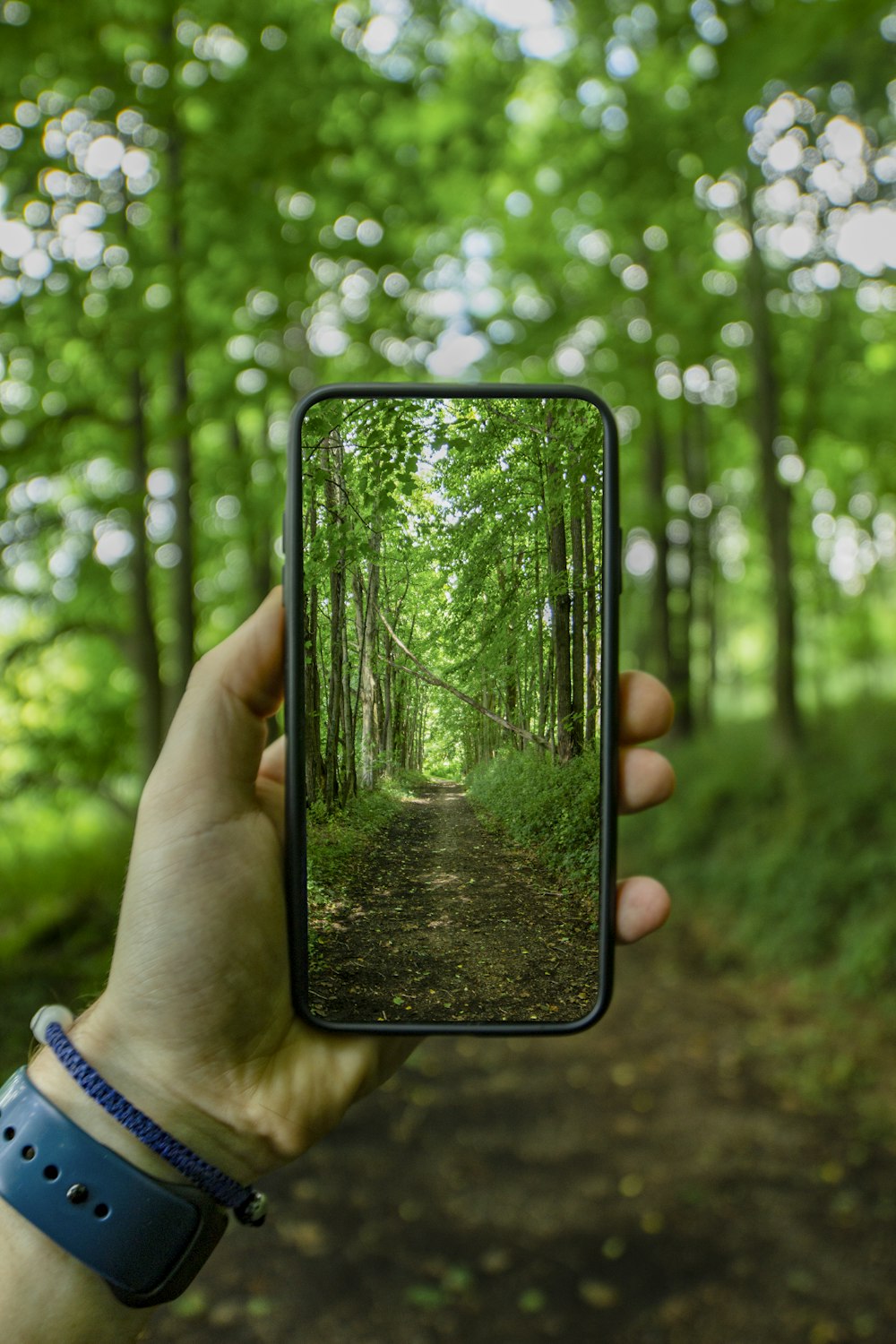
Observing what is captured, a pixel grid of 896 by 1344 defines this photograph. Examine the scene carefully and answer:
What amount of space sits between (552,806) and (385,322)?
140 inches

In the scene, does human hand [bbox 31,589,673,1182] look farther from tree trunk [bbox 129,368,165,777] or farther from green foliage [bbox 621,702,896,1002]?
green foliage [bbox 621,702,896,1002]

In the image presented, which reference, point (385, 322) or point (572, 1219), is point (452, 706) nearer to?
point (385, 322)

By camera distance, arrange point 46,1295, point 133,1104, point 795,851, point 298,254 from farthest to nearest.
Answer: point 795,851
point 298,254
point 133,1104
point 46,1295

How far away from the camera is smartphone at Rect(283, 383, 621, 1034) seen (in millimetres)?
1442

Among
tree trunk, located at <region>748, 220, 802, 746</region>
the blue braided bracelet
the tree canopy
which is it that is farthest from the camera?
tree trunk, located at <region>748, 220, 802, 746</region>

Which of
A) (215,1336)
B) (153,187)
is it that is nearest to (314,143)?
(153,187)

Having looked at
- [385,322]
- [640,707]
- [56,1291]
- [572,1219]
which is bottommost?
[572,1219]

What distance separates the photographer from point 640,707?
65.4 inches

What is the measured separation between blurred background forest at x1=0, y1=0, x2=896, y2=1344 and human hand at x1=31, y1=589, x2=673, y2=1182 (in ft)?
1.43

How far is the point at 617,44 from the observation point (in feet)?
21.6

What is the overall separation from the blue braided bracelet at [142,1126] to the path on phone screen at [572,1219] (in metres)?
3.15

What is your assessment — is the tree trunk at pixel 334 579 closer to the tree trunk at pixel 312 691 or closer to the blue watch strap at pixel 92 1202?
the tree trunk at pixel 312 691

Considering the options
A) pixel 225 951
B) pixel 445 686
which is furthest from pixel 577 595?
pixel 225 951

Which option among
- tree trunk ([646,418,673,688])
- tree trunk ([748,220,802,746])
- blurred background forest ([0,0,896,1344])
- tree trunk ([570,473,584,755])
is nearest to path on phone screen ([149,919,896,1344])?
blurred background forest ([0,0,896,1344])
